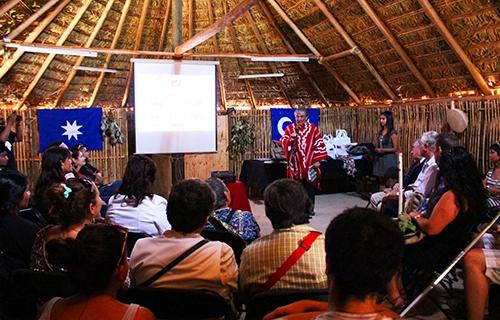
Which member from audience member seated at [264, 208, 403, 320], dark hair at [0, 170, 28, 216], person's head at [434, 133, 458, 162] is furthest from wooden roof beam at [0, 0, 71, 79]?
audience member seated at [264, 208, 403, 320]

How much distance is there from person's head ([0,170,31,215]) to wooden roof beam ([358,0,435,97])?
589cm

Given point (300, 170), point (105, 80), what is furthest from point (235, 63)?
point (300, 170)

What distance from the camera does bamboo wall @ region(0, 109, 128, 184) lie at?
29.1 feet

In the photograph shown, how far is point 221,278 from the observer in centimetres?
221

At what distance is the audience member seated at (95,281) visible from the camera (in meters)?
1.50

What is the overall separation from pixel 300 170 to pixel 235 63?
4.22 m

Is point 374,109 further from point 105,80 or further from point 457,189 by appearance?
point 457,189

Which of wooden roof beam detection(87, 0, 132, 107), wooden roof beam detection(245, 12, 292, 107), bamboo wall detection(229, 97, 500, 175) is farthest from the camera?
wooden roof beam detection(245, 12, 292, 107)

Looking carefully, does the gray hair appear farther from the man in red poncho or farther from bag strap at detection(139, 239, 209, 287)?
bag strap at detection(139, 239, 209, 287)

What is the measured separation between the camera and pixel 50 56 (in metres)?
8.45

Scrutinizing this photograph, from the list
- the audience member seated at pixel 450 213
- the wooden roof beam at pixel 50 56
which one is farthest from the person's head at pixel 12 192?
the wooden roof beam at pixel 50 56

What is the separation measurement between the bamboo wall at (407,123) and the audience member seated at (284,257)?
551 centimetres

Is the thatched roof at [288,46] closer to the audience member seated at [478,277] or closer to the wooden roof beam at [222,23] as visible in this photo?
the wooden roof beam at [222,23]

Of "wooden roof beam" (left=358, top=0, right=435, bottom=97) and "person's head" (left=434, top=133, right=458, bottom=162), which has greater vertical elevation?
"wooden roof beam" (left=358, top=0, right=435, bottom=97)
